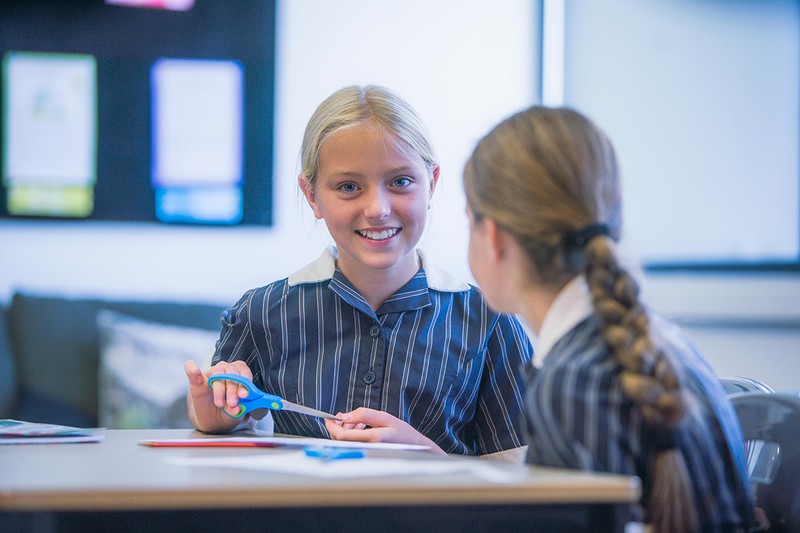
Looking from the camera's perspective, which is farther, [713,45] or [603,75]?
[603,75]

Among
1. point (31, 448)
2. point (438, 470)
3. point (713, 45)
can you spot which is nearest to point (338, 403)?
point (31, 448)

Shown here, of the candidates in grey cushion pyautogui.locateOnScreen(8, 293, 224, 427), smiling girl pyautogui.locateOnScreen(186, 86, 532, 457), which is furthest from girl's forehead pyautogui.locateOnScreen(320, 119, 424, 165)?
grey cushion pyautogui.locateOnScreen(8, 293, 224, 427)

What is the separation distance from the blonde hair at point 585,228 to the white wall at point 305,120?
1883mm

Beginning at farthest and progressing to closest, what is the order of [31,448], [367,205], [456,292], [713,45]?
[713,45]
[456,292]
[367,205]
[31,448]

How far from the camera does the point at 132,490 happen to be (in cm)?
73

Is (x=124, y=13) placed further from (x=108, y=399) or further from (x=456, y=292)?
(x=456, y=292)

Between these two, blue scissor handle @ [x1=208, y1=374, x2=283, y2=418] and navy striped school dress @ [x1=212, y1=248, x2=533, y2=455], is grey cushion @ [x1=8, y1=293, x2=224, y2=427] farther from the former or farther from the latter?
blue scissor handle @ [x1=208, y1=374, x2=283, y2=418]

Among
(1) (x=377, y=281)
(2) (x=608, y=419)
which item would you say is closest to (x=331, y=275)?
(1) (x=377, y=281)

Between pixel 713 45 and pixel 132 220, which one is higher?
pixel 713 45

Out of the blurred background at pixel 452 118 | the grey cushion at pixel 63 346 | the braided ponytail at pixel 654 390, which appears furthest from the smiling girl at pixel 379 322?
the grey cushion at pixel 63 346

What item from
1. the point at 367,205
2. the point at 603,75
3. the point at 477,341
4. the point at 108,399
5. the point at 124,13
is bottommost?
the point at 108,399

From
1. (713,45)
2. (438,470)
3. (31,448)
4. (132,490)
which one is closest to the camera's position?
(132,490)

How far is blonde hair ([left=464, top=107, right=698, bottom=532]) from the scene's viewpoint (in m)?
0.86

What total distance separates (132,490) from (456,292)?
883mm
